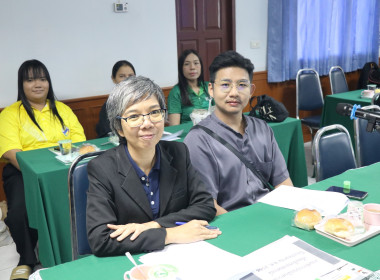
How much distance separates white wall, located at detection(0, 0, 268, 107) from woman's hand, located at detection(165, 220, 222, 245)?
265 centimetres

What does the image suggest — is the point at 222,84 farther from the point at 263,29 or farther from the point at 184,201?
the point at 263,29

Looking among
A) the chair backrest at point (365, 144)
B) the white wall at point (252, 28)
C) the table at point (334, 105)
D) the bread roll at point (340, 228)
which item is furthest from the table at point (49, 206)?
the white wall at point (252, 28)

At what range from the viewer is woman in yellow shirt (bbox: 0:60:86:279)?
2674 mm

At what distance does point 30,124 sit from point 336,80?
3517mm

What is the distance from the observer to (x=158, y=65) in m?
4.16

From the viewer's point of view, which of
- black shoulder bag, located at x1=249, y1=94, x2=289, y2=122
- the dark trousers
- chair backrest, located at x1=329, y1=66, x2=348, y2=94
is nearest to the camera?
the dark trousers

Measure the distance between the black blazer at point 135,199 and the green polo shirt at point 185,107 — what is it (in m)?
2.01

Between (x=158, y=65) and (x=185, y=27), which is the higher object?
(x=185, y=27)

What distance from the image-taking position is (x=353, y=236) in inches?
49.5

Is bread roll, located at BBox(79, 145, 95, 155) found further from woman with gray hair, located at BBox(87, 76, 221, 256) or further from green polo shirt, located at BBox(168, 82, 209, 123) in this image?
green polo shirt, located at BBox(168, 82, 209, 123)

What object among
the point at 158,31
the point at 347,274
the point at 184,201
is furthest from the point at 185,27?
the point at 347,274

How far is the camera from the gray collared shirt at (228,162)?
177 centimetres

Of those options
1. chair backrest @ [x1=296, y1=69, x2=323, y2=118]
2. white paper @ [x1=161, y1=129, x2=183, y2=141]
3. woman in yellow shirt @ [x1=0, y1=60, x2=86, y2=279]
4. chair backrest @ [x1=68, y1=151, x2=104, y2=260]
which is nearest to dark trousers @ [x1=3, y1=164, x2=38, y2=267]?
woman in yellow shirt @ [x1=0, y1=60, x2=86, y2=279]

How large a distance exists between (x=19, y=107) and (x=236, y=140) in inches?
69.8
